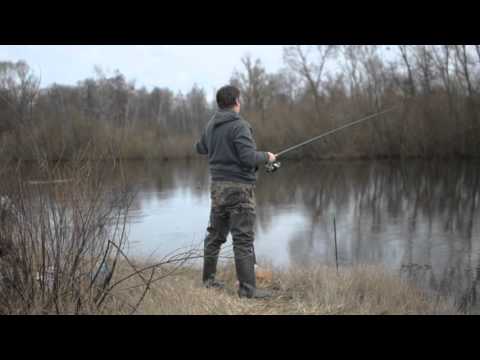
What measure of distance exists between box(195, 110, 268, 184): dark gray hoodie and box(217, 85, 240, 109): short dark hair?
0.06 meters

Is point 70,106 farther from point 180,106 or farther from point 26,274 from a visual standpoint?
Answer: point 180,106

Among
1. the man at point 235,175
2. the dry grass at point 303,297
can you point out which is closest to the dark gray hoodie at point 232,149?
the man at point 235,175

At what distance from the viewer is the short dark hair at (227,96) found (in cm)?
390

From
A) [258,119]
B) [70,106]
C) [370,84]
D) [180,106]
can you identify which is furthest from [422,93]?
[180,106]

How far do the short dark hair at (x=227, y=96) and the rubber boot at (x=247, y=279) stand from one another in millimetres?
1298

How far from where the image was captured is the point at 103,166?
3.46 metres

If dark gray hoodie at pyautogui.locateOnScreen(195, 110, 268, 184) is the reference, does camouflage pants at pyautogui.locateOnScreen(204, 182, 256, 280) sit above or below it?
below

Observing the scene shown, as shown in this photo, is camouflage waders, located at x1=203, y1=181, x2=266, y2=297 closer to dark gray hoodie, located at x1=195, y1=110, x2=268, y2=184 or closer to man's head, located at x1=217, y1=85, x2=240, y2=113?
dark gray hoodie, located at x1=195, y1=110, x2=268, y2=184

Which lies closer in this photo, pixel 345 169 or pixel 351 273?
pixel 351 273

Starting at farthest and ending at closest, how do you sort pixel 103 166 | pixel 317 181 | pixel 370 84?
pixel 370 84 → pixel 317 181 → pixel 103 166

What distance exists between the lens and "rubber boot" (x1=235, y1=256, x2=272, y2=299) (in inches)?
156

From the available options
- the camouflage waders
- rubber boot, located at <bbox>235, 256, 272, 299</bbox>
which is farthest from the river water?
rubber boot, located at <bbox>235, 256, 272, 299</bbox>

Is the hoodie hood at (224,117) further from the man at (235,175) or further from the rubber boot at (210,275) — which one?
the rubber boot at (210,275)

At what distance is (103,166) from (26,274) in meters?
0.91
